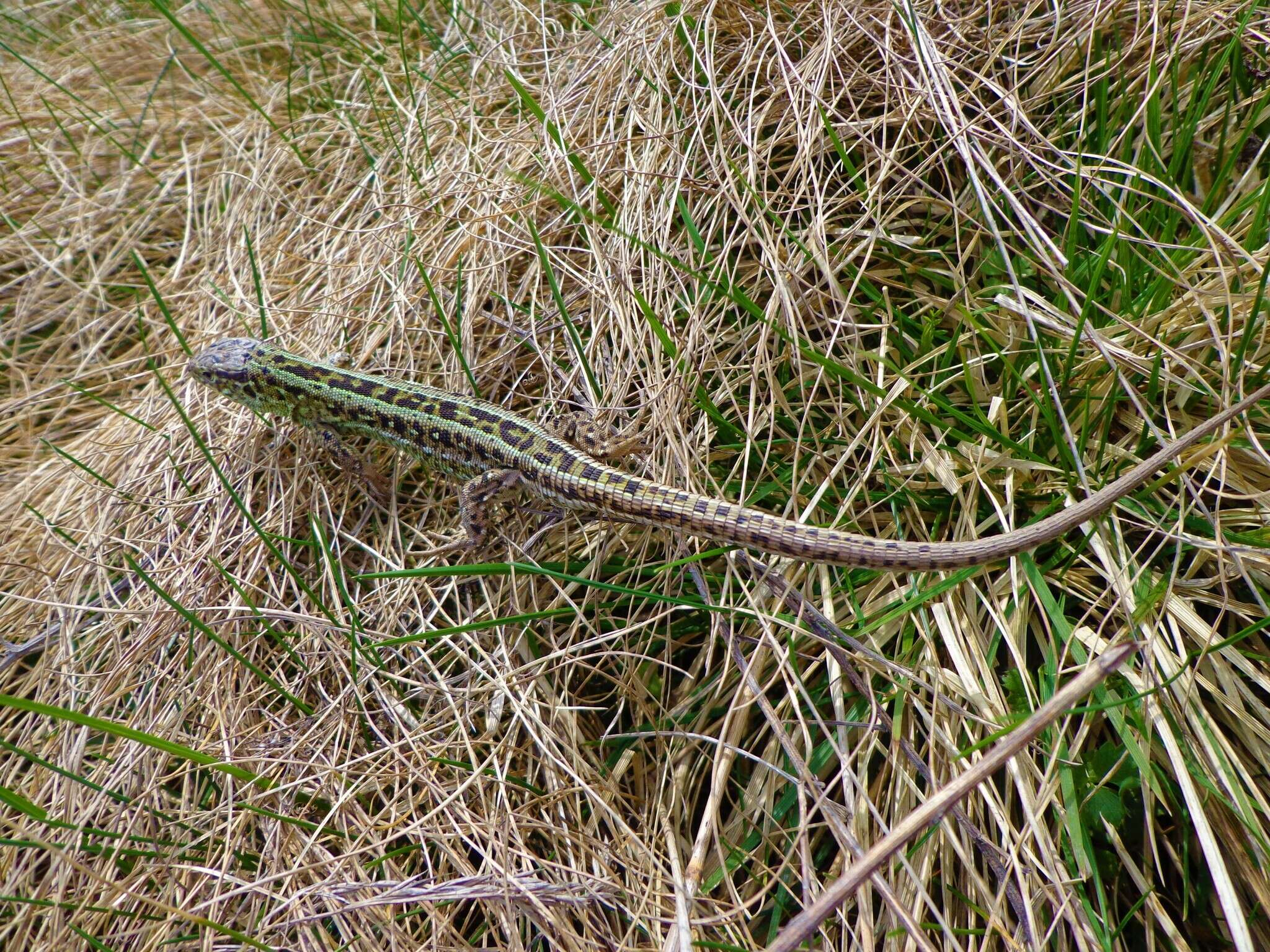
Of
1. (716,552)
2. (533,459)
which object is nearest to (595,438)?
(533,459)

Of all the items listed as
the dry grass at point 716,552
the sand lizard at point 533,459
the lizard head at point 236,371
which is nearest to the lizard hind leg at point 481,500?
the sand lizard at point 533,459

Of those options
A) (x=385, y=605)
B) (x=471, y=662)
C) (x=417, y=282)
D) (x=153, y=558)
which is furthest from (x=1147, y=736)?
(x=153, y=558)

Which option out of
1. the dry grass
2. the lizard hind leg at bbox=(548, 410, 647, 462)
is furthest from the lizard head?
the lizard hind leg at bbox=(548, 410, 647, 462)

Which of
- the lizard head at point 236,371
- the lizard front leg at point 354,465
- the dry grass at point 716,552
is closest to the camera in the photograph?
the dry grass at point 716,552

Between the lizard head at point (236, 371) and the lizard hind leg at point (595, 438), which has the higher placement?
the lizard hind leg at point (595, 438)

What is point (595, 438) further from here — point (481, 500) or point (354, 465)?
point (354, 465)

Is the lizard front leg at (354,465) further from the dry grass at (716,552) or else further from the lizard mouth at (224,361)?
the lizard mouth at (224,361)

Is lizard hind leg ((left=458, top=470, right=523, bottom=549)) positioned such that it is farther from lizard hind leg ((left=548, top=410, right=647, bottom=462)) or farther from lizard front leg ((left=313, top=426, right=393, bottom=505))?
lizard front leg ((left=313, top=426, right=393, bottom=505))
